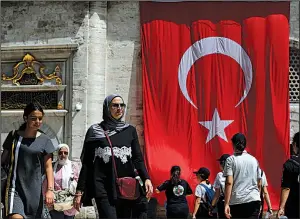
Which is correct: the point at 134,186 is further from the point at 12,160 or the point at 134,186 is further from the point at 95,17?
the point at 95,17

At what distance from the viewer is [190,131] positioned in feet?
49.8

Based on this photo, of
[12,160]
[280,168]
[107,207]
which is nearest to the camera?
[12,160]

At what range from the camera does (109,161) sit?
634 cm

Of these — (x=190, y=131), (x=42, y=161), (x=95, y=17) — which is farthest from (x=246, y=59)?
(x=42, y=161)

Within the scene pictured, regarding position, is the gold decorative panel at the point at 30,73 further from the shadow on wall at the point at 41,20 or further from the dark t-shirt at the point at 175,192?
the dark t-shirt at the point at 175,192

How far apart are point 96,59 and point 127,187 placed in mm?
9558

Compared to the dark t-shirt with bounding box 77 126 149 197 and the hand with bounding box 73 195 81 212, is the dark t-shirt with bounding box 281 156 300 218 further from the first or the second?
the hand with bounding box 73 195 81 212

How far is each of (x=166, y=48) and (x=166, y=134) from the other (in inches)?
79.9

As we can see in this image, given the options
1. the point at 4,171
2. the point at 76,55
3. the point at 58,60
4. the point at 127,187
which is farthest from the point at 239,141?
the point at 58,60

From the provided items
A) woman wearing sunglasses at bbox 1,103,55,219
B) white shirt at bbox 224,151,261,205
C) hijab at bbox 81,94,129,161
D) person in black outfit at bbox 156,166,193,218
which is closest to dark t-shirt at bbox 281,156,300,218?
white shirt at bbox 224,151,261,205

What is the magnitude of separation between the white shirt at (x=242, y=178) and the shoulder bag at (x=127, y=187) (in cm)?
123

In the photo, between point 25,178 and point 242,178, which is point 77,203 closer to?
point 25,178

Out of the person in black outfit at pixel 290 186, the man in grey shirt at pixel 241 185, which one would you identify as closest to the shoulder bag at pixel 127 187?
the man in grey shirt at pixel 241 185

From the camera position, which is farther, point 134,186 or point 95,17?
point 95,17
